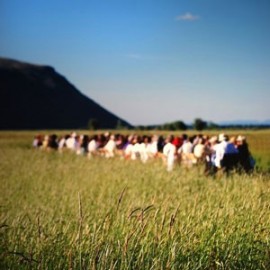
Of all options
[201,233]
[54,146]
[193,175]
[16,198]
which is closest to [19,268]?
[201,233]

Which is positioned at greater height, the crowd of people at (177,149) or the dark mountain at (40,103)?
the dark mountain at (40,103)

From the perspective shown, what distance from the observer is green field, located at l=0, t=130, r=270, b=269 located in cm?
388

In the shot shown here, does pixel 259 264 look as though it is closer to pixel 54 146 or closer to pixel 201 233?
pixel 201 233

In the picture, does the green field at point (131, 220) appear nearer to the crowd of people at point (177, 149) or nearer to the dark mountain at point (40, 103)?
the crowd of people at point (177, 149)

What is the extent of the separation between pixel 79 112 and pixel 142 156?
163219 mm

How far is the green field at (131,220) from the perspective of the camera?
3879 mm

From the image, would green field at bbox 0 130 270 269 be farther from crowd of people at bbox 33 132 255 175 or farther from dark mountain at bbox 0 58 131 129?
dark mountain at bbox 0 58 131 129

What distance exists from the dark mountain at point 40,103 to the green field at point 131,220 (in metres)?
146

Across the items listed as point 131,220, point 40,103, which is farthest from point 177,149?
point 40,103

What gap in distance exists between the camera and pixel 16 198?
9.55 m

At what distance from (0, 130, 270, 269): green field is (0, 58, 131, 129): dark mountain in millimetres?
145575

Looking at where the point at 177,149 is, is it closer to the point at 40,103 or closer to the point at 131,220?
the point at 131,220

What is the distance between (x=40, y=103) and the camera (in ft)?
559

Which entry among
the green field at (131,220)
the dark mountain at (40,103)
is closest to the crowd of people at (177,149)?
the green field at (131,220)
